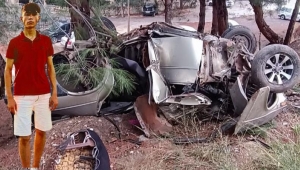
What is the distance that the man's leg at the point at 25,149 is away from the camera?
367 centimetres

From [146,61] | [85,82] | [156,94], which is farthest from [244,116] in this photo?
[85,82]

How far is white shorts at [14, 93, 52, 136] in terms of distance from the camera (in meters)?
3.48

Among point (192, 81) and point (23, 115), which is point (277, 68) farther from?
point (23, 115)

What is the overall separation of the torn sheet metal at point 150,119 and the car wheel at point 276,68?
146cm

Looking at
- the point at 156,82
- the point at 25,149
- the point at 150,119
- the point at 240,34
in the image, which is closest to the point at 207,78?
the point at 156,82

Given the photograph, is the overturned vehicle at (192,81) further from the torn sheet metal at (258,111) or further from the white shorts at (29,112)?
the white shorts at (29,112)

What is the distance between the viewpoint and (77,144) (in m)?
4.35

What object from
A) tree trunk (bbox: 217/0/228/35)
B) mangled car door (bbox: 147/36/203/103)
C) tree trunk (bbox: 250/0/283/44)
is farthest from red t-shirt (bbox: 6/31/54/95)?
tree trunk (bbox: 250/0/283/44)

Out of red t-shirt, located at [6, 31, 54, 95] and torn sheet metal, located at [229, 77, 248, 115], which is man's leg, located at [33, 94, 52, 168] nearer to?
red t-shirt, located at [6, 31, 54, 95]

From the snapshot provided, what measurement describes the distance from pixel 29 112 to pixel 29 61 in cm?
48

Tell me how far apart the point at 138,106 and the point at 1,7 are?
9.11 feet

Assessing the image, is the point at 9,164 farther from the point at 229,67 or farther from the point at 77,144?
the point at 229,67

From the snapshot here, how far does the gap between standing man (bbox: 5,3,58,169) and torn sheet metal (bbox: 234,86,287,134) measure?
2.70 metres

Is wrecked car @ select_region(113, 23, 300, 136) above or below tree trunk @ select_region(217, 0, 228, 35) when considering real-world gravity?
below
